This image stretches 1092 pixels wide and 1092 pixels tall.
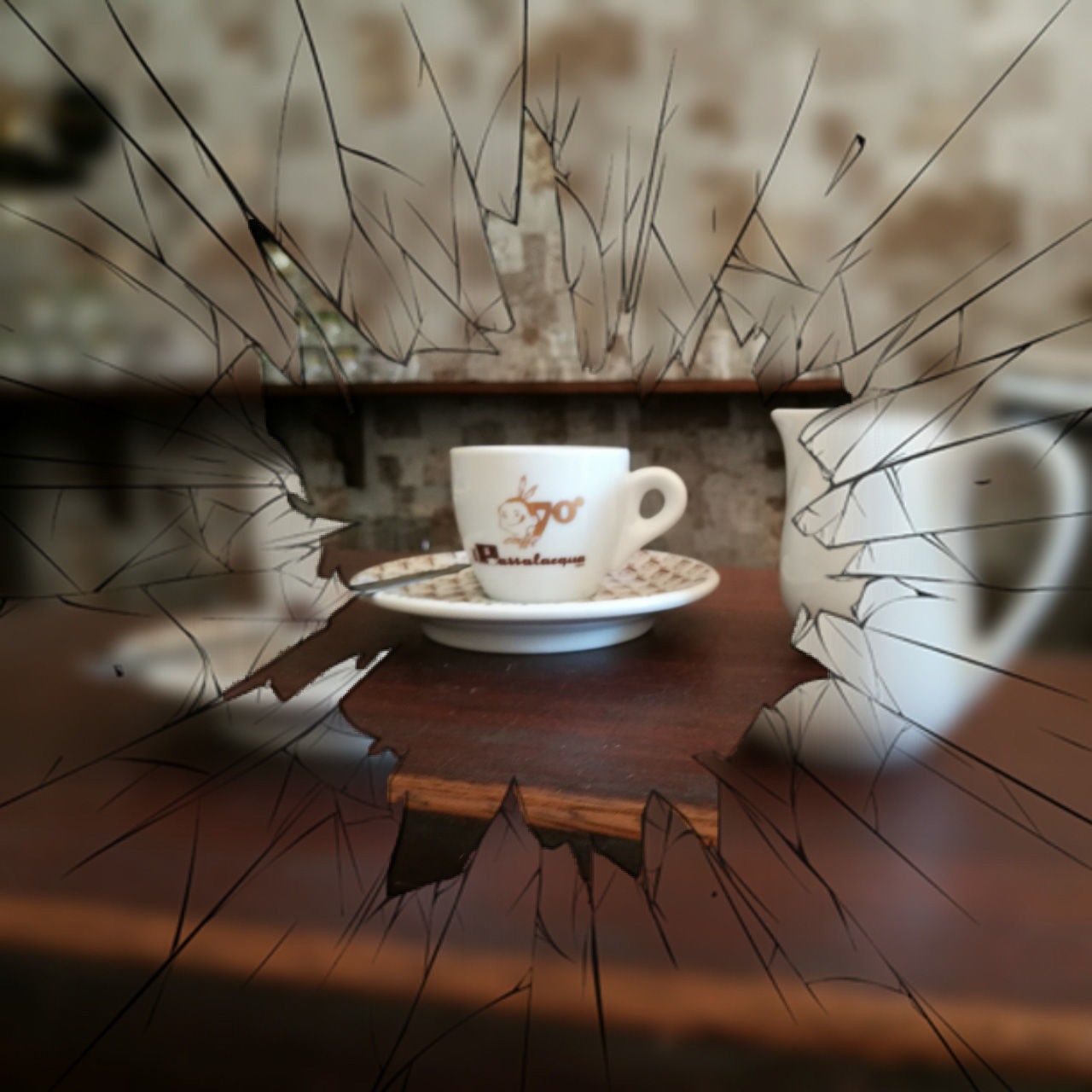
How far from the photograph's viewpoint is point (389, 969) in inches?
5.1

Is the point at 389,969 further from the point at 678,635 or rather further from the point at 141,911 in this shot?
the point at 678,635

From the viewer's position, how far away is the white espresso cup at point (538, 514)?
25cm

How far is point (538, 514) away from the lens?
9.9 inches

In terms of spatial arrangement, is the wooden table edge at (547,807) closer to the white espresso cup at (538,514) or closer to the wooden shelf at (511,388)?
the white espresso cup at (538,514)

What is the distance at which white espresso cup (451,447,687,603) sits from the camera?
0.25 meters

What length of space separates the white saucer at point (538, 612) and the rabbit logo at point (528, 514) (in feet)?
0.09

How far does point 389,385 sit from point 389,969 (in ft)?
0.99

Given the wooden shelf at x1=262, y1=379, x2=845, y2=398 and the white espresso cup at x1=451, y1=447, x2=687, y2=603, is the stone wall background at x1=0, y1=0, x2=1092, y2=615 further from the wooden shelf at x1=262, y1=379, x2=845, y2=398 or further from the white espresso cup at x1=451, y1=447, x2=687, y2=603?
the white espresso cup at x1=451, y1=447, x2=687, y2=603

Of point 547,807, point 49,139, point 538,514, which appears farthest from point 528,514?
point 49,139

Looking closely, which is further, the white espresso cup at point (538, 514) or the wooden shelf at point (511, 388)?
the wooden shelf at point (511, 388)

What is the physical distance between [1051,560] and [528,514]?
0.17 metres

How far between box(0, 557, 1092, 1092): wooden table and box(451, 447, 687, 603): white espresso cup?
0.08 metres

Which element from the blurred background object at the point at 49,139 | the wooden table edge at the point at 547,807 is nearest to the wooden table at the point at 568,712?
the wooden table edge at the point at 547,807

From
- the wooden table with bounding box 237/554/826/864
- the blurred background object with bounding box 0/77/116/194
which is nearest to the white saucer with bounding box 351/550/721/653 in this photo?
the wooden table with bounding box 237/554/826/864
